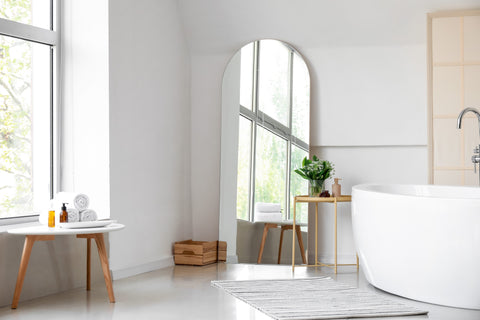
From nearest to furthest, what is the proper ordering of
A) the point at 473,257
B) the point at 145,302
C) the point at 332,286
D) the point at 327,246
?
the point at 473,257, the point at 145,302, the point at 332,286, the point at 327,246

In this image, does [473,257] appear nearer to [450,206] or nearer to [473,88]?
[450,206]

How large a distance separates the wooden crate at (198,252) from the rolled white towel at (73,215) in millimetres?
1722

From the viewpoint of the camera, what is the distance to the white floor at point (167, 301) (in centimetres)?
356

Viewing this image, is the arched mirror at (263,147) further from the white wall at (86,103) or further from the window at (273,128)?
the white wall at (86,103)

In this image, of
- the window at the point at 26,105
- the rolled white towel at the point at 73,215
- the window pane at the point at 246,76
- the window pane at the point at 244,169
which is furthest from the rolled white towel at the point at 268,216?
the rolled white towel at the point at 73,215

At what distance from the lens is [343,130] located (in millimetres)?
5586

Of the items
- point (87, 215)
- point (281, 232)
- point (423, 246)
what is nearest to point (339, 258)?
point (281, 232)

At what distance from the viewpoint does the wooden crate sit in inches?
213

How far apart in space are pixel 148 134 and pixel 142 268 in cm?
109

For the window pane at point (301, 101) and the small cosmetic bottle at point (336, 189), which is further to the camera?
the window pane at point (301, 101)

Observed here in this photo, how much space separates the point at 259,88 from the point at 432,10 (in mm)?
1611

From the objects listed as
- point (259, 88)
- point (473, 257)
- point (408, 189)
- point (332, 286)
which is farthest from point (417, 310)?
point (259, 88)

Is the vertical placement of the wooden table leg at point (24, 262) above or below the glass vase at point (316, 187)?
below

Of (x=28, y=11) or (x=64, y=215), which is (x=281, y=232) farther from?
(x=28, y=11)
